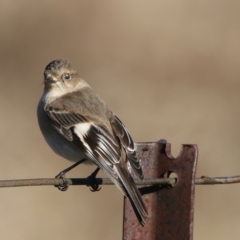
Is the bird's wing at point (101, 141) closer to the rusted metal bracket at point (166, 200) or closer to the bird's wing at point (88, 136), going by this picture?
the bird's wing at point (88, 136)

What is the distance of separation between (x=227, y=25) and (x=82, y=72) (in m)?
2.32

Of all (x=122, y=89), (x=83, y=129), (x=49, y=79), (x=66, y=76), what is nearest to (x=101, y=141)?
(x=83, y=129)

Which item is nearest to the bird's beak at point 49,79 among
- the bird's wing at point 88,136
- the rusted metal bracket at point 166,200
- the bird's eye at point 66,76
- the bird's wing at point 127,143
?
the bird's eye at point 66,76

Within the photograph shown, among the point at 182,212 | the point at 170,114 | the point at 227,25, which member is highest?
the point at 227,25

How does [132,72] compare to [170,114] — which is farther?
[132,72]

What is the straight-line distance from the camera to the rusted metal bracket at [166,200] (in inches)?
164

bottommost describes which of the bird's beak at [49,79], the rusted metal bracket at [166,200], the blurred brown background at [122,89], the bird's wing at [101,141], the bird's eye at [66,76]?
the rusted metal bracket at [166,200]

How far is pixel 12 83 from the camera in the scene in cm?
1005

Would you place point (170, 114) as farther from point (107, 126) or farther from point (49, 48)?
point (107, 126)

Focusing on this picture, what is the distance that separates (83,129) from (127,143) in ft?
1.14

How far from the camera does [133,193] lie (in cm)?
448

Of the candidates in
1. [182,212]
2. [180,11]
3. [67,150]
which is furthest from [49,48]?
[182,212]

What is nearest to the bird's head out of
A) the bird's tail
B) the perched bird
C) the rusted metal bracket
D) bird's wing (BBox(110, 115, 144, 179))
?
the perched bird

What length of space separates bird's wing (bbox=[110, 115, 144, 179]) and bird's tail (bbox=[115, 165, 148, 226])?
2.8 inches
